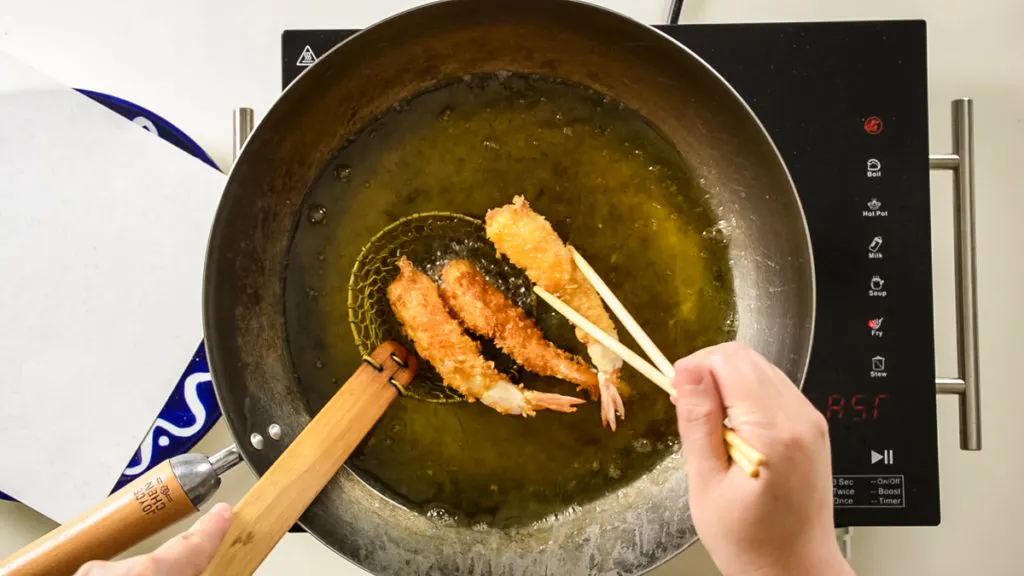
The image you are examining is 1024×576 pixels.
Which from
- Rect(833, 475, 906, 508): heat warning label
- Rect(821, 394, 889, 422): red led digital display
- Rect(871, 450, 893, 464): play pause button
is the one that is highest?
Rect(821, 394, 889, 422): red led digital display

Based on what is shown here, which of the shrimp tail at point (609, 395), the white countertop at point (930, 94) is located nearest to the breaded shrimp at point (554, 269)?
the shrimp tail at point (609, 395)

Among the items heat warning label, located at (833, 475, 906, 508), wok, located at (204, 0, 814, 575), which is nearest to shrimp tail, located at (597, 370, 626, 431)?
wok, located at (204, 0, 814, 575)

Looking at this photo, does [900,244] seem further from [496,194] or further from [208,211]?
[208,211]

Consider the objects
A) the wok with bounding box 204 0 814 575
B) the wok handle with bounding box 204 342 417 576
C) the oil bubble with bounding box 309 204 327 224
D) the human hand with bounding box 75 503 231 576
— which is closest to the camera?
the human hand with bounding box 75 503 231 576

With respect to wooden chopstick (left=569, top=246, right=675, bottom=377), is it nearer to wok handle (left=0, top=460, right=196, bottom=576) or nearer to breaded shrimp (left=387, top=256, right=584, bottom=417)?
breaded shrimp (left=387, top=256, right=584, bottom=417)

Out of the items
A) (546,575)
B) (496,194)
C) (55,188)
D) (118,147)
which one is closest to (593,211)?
(496,194)

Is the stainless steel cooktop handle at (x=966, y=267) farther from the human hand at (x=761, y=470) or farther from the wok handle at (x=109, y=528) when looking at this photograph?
the wok handle at (x=109, y=528)
